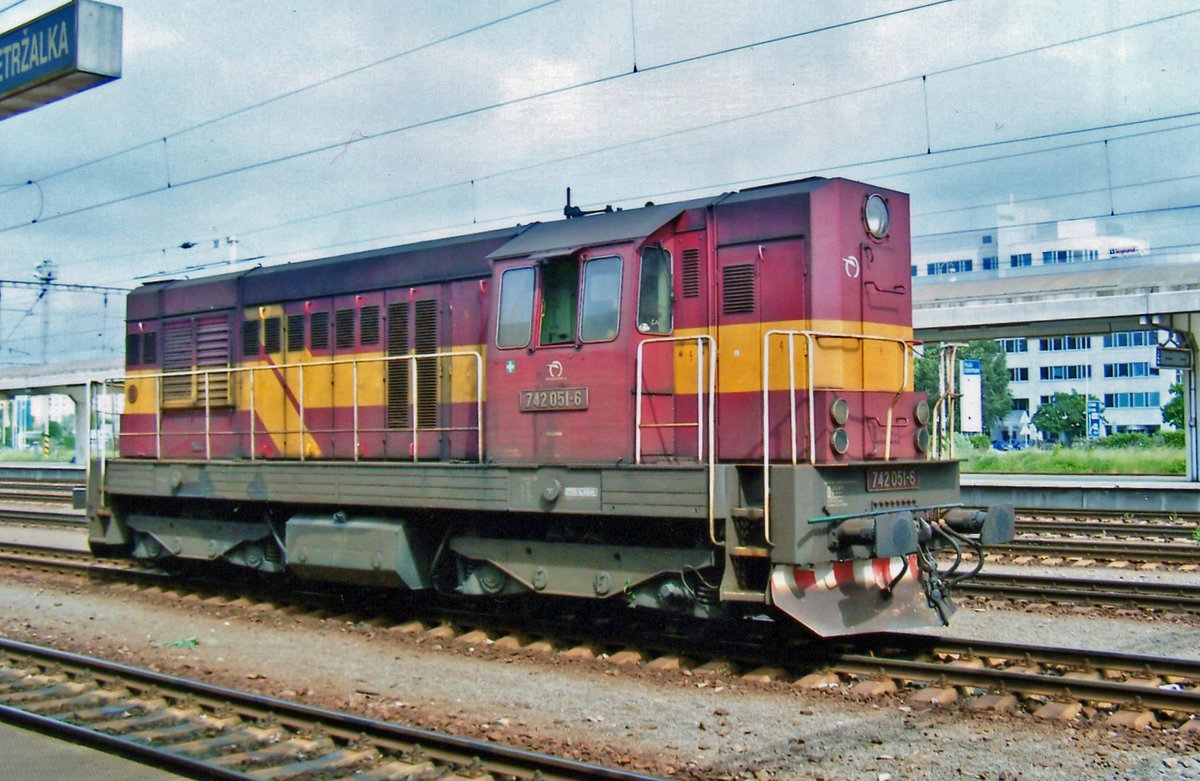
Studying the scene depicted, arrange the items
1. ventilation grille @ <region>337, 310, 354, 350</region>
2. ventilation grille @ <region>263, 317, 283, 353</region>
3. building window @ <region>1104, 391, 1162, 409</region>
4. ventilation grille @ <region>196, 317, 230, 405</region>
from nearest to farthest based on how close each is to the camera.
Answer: ventilation grille @ <region>337, 310, 354, 350</region>
ventilation grille @ <region>263, 317, 283, 353</region>
ventilation grille @ <region>196, 317, 230, 405</region>
building window @ <region>1104, 391, 1162, 409</region>

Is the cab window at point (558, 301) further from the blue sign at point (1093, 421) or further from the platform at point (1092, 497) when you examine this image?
the blue sign at point (1093, 421)

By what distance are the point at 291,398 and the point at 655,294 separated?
15.6ft

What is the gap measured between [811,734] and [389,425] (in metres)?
5.34

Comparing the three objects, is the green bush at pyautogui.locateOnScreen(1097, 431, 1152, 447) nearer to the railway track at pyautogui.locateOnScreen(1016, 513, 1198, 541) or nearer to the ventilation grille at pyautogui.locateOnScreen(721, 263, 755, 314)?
the railway track at pyautogui.locateOnScreen(1016, 513, 1198, 541)

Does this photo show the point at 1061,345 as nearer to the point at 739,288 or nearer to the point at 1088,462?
the point at 1088,462

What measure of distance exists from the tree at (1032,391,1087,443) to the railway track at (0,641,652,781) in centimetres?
6114

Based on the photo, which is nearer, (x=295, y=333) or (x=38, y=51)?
(x=38, y=51)

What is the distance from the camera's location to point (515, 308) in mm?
8336

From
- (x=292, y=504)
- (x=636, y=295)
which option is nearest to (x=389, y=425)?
(x=292, y=504)

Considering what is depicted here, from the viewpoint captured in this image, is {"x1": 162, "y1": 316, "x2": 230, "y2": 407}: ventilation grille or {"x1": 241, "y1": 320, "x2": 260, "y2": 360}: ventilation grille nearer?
{"x1": 241, "y1": 320, "x2": 260, "y2": 360}: ventilation grille

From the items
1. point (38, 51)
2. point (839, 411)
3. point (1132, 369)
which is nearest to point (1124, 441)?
point (1132, 369)

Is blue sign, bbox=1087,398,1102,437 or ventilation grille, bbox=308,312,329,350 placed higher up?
ventilation grille, bbox=308,312,329,350

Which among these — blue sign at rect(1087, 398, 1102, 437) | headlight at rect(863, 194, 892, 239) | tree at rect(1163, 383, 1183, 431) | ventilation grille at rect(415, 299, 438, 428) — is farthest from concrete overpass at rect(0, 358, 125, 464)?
tree at rect(1163, 383, 1183, 431)

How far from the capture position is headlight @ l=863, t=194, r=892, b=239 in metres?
7.87
